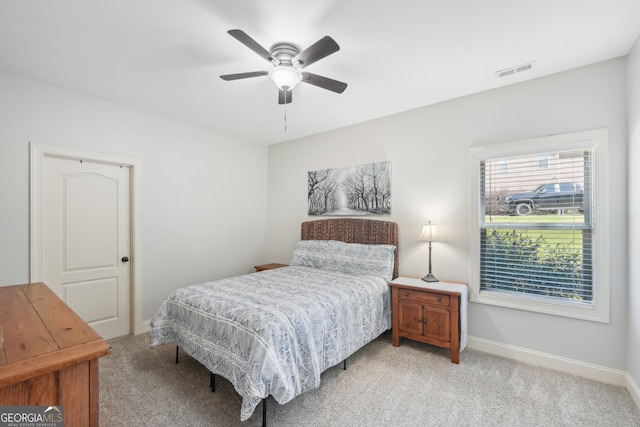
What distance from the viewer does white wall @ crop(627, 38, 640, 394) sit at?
214 cm

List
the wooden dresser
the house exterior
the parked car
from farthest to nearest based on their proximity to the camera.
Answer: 1. the parked car
2. the house exterior
3. the wooden dresser

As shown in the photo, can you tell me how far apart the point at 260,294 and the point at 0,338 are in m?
1.60

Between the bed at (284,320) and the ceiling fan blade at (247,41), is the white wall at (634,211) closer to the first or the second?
the bed at (284,320)

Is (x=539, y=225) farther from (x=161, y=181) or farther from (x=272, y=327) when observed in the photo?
(x=161, y=181)

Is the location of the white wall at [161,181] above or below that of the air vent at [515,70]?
below

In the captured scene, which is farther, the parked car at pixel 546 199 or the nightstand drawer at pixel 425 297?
the nightstand drawer at pixel 425 297

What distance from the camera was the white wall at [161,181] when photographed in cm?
268

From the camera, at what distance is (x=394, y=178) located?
3701 millimetres

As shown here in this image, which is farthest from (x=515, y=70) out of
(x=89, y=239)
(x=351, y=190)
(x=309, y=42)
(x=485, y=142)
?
(x=89, y=239)

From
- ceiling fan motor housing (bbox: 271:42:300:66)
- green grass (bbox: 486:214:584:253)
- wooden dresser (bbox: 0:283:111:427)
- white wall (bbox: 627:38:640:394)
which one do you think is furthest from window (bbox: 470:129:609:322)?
wooden dresser (bbox: 0:283:111:427)

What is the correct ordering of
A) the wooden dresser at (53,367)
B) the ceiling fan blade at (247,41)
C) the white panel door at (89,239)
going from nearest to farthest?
the wooden dresser at (53,367), the ceiling fan blade at (247,41), the white panel door at (89,239)

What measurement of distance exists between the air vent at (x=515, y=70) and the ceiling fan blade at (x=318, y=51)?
1.74 m

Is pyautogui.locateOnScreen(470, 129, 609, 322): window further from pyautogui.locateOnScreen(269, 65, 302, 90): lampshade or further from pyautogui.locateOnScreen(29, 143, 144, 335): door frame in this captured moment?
pyautogui.locateOnScreen(29, 143, 144, 335): door frame

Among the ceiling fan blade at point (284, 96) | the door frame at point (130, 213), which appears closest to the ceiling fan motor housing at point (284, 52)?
the ceiling fan blade at point (284, 96)
